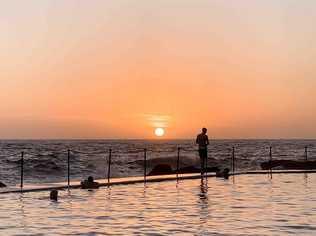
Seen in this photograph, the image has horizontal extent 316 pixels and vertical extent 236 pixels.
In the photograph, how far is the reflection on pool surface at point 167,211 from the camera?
12.3 m

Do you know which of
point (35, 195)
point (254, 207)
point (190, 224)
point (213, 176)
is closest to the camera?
point (190, 224)

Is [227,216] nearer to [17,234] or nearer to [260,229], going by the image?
[260,229]

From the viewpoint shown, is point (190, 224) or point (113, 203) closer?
point (190, 224)

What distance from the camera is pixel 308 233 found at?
11.8 m

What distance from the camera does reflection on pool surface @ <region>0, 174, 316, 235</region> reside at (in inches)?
485

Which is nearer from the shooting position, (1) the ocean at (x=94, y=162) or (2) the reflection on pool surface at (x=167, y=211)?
(2) the reflection on pool surface at (x=167, y=211)

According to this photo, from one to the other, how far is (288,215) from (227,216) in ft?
4.67

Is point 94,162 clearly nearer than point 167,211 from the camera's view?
No

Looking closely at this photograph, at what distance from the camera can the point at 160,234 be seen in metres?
11.7

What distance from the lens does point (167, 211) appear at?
15.0 metres

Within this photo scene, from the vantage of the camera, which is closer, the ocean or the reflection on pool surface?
the reflection on pool surface

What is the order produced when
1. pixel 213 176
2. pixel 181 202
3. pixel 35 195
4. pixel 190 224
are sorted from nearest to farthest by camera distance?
pixel 190 224 → pixel 181 202 → pixel 35 195 → pixel 213 176

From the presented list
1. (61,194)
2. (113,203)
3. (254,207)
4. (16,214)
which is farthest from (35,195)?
(254,207)

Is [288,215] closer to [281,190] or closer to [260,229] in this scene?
[260,229]
